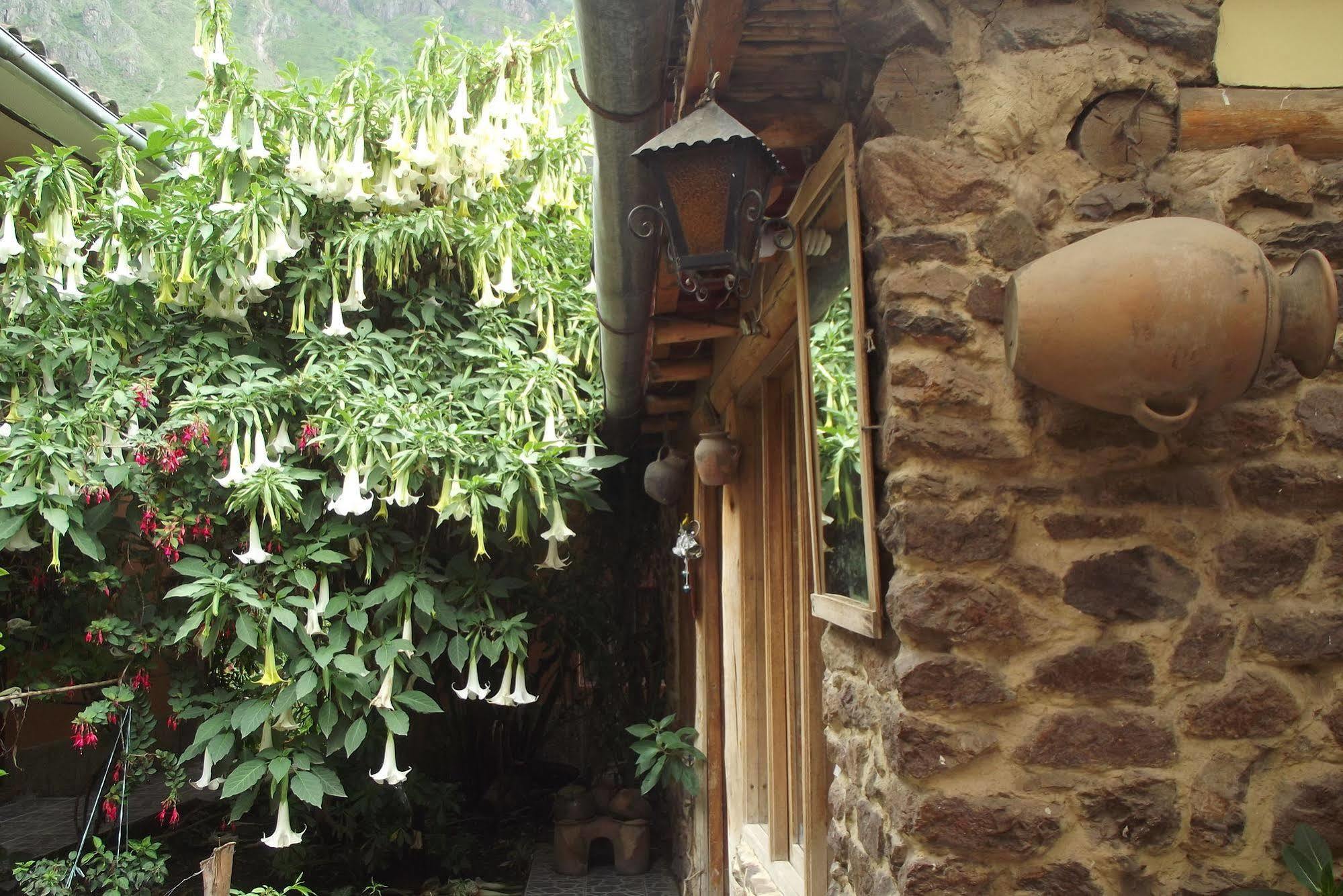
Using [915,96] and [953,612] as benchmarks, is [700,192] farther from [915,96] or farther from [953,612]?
[953,612]

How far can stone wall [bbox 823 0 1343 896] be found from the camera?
1.74m

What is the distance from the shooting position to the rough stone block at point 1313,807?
176 cm

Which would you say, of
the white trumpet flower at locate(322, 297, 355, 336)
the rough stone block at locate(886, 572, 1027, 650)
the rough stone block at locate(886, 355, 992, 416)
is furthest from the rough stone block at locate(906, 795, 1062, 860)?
the white trumpet flower at locate(322, 297, 355, 336)

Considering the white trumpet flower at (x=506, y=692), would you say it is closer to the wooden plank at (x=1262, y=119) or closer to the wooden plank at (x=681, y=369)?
the wooden plank at (x=681, y=369)

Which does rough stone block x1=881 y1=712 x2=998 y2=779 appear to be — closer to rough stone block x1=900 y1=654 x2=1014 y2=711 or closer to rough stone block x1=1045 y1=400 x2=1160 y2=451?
rough stone block x1=900 y1=654 x2=1014 y2=711

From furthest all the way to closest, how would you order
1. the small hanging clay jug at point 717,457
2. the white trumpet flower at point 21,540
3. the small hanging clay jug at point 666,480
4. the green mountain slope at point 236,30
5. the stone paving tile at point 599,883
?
the green mountain slope at point 236,30
the stone paving tile at point 599,883
the small hanging clay jug at point 666,480
the white trumpet flower at point 21,540
the small hanging clay jug at point 717,457

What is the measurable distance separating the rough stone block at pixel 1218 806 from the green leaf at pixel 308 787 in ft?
10.6

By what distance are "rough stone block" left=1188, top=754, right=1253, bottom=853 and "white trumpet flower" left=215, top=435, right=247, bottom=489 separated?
137 inches

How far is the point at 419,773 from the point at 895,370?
16.0 ft

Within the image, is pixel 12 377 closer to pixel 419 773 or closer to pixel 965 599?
pixel 419 773

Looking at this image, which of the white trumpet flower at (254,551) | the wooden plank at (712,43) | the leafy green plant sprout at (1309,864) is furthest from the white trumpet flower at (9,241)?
the leafy green plant sprout at (1309,864)

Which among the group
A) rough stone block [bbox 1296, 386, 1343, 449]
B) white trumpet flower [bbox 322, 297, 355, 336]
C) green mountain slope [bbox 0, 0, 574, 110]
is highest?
green mountain slope [bbox 0, 0, 574, 110]

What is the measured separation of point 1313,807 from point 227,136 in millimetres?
4802

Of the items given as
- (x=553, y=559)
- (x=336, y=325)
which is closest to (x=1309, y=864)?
(x=553, y=559)
